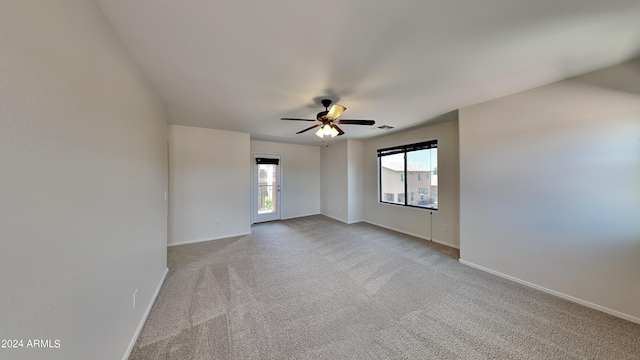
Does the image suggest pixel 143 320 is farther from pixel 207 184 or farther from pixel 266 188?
pixel 266 188

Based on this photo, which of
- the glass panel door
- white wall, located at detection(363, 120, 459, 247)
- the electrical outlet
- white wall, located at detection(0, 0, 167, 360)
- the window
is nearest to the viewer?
white wall, located at detection(0, 0, 167, 360)

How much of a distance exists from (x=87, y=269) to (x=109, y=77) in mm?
1233

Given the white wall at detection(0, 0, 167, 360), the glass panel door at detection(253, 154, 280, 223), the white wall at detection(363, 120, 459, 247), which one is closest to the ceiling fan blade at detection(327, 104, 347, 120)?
the white wall at detection(0, 0, 167, 360)

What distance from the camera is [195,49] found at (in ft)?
A: 5.32

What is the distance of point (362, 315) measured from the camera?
6.39ft

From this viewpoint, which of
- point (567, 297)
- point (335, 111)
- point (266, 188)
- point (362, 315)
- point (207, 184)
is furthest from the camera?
point (266, 188)

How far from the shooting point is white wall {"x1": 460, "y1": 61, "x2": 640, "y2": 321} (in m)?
1.88

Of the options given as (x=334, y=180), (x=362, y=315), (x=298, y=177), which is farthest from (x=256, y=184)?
(x=362, y=315)

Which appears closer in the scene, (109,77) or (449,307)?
(109,77)

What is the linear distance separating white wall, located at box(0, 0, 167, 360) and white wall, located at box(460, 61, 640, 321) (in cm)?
393

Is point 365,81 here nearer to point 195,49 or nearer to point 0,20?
point 195,49

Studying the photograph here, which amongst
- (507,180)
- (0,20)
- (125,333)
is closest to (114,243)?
(125,333)

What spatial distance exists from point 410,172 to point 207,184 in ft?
14.6

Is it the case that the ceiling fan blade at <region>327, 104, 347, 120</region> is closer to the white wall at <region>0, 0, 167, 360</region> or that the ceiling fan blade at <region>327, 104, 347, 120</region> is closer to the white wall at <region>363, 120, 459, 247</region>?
the white wall at <region>0, 0, 167, 360</region>
